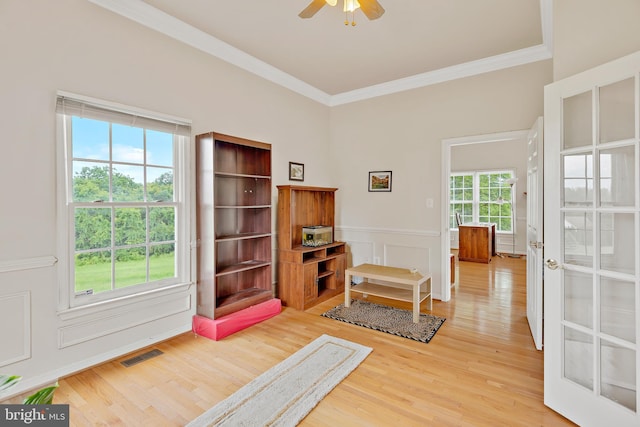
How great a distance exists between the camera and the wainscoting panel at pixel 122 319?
7.77 feet

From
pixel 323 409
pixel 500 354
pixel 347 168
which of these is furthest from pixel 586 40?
pixel 347 168

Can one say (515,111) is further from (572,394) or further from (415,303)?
(572,394)

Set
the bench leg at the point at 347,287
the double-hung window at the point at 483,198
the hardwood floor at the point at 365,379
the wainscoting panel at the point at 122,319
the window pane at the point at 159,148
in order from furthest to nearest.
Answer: the double-hung window at the point at 483,198, the bench leg at the point at 347,287, the window pane at the point at 159,148, the wainscoting panel at the point at 122,319, the hardwood floor at the point at 365,379

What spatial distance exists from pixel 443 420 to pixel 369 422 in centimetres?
45

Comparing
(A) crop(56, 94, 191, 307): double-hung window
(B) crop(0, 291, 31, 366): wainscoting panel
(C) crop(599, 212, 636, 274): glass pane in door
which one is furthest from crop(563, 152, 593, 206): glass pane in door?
(B) crop(0, 291, 31, 366): wainscoting panel

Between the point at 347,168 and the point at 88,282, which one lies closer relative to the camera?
the point at 88,282

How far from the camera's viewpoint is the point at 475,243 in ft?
21.8

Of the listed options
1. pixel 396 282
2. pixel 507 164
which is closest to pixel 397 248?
pixel 396 282

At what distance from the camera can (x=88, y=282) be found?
250cm

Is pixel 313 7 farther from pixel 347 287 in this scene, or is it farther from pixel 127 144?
pixel 347 287

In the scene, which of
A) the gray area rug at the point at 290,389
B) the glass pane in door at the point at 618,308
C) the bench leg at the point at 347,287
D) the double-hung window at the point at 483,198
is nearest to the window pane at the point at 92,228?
the gray area rug at the point at 290,389

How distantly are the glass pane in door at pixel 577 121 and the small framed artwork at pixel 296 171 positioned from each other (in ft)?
10.2

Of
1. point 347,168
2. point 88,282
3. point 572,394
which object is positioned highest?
point 347,168

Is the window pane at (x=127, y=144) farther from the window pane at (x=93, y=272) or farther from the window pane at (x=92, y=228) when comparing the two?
the window pane at (x=93, y=272)
